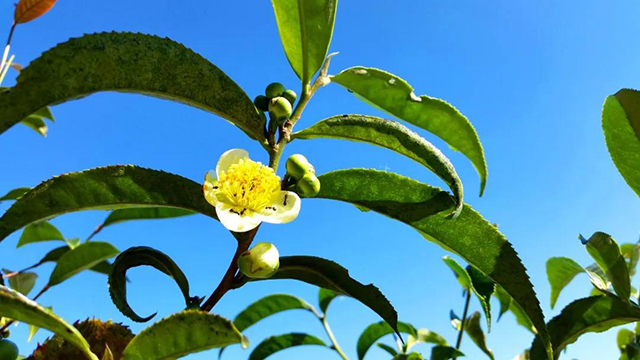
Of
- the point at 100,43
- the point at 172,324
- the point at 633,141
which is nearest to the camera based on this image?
the point at 172,324

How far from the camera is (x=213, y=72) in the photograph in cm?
102

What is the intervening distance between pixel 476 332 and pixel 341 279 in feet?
3.45

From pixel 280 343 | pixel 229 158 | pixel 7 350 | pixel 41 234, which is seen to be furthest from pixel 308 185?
pixel 41 234

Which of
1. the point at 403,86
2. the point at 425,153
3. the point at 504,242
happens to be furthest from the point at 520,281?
the point at 403,86

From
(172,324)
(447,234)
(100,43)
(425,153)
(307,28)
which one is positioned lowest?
(172,324)

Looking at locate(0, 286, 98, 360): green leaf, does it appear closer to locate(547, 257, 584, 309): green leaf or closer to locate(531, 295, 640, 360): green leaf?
locate(531, 295, 640, 360): green leaf

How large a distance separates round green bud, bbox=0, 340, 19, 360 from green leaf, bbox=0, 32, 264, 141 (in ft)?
1.57

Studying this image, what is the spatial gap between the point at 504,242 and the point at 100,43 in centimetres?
89

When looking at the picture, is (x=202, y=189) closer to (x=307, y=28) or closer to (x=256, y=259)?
(x=256, y=259)

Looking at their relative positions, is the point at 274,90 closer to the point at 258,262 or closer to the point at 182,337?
the point at 258,262

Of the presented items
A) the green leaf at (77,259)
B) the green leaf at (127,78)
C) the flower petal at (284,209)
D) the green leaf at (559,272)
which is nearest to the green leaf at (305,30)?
the green leaf at (127,78)

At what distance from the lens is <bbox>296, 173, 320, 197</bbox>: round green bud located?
39.5 inches

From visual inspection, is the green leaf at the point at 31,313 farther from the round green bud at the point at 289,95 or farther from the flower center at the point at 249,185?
the round green bud at the point at 289,95

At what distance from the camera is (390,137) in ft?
3.59
